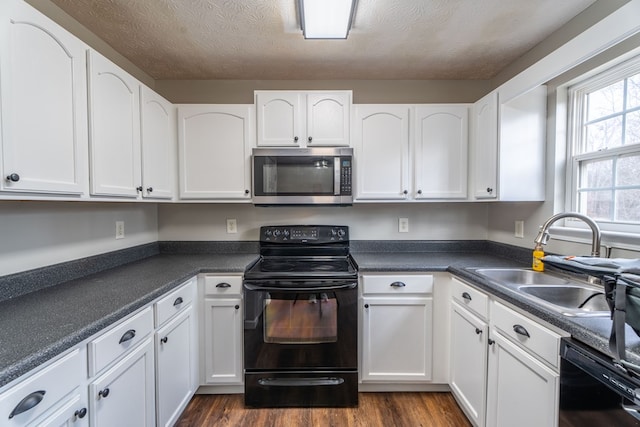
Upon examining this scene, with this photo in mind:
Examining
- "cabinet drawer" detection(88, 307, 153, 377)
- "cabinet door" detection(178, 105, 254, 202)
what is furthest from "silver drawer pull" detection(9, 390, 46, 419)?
"cabinet door" detection(178, 105, 254, 202)

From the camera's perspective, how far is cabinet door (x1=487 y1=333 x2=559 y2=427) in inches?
39.9

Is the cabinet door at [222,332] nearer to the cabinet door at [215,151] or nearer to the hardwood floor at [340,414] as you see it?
the hardwood floor at [340,414]

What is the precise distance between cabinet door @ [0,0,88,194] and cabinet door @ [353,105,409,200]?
5.23 ft

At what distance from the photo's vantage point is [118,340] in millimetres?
1069

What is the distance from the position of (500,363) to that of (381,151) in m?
1.47

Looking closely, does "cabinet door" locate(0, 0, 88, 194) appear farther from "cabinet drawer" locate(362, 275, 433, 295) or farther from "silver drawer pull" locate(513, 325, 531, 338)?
"silver drawer pull" locate(513, 325, 531, 338)

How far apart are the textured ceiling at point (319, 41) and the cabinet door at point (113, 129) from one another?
1.36 feet

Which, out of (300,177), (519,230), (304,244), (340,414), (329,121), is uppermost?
(329,121)

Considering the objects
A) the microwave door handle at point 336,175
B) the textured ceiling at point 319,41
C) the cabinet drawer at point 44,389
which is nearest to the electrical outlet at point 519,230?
the textured ceiling at point 319,41

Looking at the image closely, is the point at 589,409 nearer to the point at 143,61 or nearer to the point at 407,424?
the point at 407,424

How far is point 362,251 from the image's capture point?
2.34 meters

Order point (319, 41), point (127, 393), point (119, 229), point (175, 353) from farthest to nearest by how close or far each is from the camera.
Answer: point (119, 229)
point (319, 41)
point (175, 353)
point (127, 393)

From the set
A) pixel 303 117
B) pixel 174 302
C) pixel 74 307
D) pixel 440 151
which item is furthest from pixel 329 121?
pixel 74 307

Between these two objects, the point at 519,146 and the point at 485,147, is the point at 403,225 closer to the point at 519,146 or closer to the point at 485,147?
the point at 485,147
